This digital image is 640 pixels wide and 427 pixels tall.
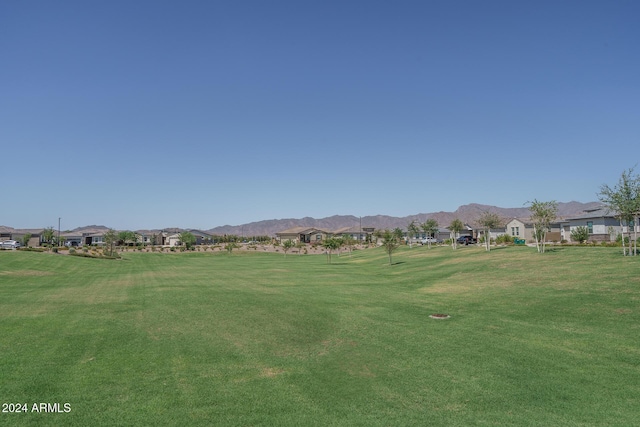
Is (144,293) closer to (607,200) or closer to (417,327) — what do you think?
(417,327)

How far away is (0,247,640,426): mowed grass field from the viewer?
8180mm

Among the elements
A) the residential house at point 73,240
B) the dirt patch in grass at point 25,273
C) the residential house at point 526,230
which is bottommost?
the dirt patch in grass at point 25,273

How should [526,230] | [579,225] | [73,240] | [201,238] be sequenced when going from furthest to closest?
[201,238] → [73,240] → [526,230] → [579,225]

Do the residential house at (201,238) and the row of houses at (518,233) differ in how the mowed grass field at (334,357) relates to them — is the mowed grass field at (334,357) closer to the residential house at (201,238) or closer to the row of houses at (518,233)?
the row of houses at (518,233)

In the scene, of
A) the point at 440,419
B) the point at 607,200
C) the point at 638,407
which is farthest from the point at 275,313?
the point at 607,200

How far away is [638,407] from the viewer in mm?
8383

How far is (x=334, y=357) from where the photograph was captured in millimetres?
11805

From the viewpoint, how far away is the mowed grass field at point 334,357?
8.18 metres

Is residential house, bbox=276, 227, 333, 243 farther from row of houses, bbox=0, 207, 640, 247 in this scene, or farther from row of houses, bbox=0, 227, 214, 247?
row of houses, bbox=0, 227, 214, 247

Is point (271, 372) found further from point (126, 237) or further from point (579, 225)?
Result: point (126, 237)

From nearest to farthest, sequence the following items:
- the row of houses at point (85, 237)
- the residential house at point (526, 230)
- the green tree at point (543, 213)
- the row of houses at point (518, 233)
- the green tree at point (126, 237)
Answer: the green tree at point (543, 213), the row of houses at point (518, 233), the residential house at point (526, 230), the row of houses at point (85, 237), the green tree at point (126, 237)

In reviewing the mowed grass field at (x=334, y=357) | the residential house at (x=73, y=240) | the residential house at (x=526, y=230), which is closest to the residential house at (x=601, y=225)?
the residential house at (x=526, y=230)

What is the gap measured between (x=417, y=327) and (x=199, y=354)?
8343 mm

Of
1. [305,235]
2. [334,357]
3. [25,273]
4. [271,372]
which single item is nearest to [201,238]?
[305,235]
